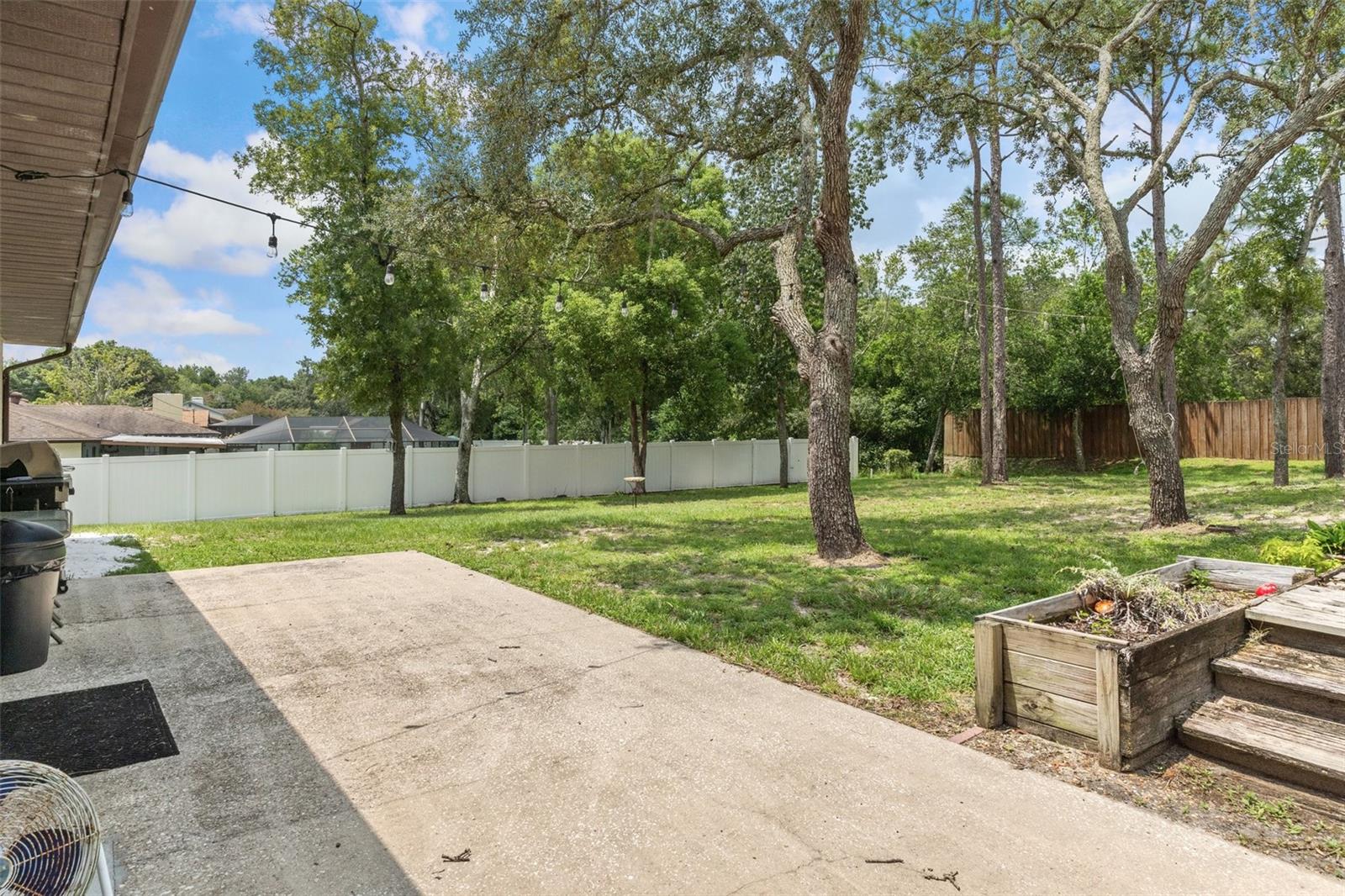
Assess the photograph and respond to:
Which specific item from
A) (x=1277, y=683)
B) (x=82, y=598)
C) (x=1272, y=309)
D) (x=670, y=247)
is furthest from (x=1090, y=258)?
(x=82, y=598)

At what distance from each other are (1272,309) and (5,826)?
17.0m

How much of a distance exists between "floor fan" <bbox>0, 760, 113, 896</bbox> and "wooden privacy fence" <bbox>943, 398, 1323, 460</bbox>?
64.5ft

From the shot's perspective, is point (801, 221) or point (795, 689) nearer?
point (795, 689)

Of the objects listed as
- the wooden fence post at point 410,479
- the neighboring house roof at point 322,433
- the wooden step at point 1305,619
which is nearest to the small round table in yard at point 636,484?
the wooden fence post at point 410,479

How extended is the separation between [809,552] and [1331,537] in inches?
159

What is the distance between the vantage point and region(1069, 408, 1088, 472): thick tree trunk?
60.8ft

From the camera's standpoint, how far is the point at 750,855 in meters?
2.09

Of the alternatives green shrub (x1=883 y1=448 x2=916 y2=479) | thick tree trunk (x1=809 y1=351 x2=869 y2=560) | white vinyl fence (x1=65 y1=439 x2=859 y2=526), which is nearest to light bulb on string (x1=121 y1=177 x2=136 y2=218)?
thick tree trunk (x1=809 y1=351 x2=869 y2=560)

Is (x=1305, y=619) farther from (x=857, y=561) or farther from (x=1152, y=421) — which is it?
(x=1152, y=421)

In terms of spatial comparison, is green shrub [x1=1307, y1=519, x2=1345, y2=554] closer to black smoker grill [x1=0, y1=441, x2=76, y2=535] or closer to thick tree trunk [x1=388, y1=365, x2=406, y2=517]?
black smoker grill [x1=0, y1=441, x2=76, y2=535]

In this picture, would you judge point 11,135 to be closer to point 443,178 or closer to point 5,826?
point 5,826

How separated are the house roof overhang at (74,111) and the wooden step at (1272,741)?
4322 mm

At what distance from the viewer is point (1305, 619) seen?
2912 millimetres

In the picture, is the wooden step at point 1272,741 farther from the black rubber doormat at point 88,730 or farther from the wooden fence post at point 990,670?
the black rubber doormat at point 88,730
